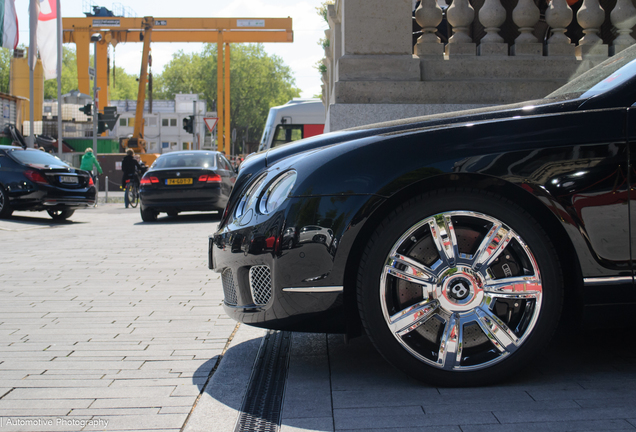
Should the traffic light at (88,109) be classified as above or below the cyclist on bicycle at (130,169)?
above

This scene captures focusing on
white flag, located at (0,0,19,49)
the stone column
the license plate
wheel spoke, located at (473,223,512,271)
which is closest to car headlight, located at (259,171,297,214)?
wheel spoke, located at (473,223,512,271)

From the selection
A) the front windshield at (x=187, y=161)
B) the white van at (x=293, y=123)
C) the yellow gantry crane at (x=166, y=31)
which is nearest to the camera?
the front windshield at (x=187, y=161)

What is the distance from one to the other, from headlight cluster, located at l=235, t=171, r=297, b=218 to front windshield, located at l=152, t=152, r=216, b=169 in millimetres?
10948

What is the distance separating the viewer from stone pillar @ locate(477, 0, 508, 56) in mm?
6949

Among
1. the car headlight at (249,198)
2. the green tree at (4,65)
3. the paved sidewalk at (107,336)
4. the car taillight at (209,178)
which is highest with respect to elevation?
the green tree at (4,65)

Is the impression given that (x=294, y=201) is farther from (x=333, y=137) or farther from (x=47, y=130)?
(x=47, y=130)

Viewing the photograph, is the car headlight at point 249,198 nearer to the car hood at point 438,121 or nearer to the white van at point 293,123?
the car hood at point 438,121

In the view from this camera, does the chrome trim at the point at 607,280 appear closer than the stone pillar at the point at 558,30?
Yes

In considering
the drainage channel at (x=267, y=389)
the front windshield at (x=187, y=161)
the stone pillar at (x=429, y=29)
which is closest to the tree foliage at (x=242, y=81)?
the front windshield at (x=187, y=161)

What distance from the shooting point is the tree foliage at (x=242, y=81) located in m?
89.2

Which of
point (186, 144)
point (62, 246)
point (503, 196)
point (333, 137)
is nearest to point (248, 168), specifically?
point (333, 137)

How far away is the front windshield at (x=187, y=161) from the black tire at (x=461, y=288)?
37.9 feet

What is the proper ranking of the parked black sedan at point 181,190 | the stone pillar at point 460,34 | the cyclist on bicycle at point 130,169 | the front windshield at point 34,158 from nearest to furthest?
the stone pillar at point 460,34, the front windshield at point 34,158, the parked black sedan at point 181,190, the cyclist on bicycle at point 130,169

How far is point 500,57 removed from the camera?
23.5ft
